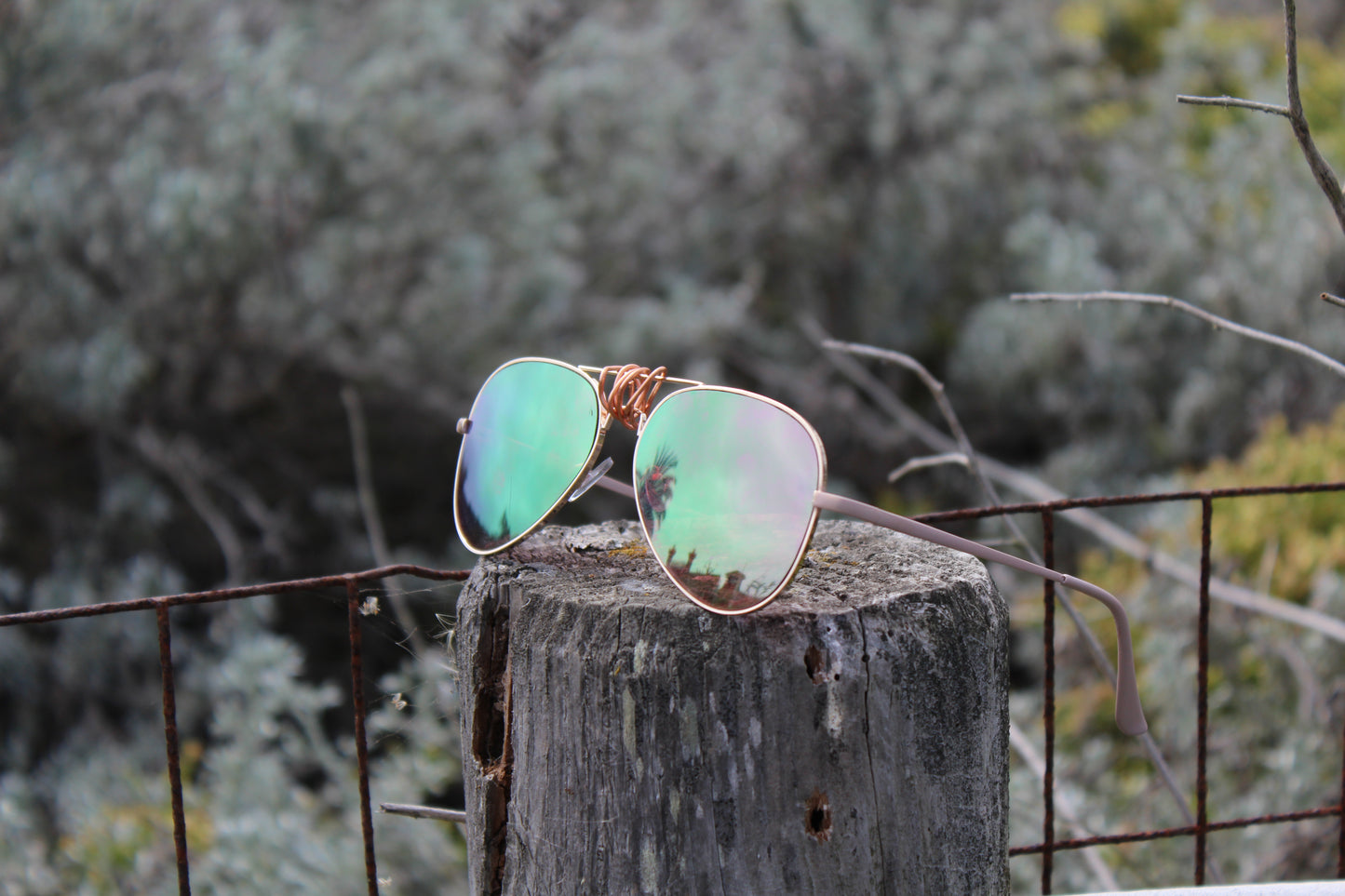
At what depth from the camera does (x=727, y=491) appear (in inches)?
30.5

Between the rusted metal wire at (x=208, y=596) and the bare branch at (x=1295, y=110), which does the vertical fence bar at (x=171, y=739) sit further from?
the bare branch at (x=1295, y=110)

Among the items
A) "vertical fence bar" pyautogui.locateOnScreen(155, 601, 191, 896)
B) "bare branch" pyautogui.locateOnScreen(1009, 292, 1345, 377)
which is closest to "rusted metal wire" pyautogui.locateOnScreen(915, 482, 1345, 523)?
"bare branch" pyautogui.locateOnScreen(1009, 292, 1345, 377)

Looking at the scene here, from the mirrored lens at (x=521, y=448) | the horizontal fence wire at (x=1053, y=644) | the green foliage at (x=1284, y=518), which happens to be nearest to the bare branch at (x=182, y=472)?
the mirrored lens at (x=521, y=448)

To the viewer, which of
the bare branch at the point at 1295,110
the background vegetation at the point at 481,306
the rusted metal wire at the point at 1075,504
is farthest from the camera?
the background vegetation at the point at 481,306

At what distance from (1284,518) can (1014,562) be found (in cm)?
242

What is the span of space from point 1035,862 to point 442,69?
3008mm

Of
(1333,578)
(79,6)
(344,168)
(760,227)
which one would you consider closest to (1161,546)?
(1333,578)

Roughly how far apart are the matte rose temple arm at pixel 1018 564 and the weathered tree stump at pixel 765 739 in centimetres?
4

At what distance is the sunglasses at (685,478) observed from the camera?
73 centimetres

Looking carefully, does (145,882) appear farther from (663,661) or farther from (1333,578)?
(1333,578)

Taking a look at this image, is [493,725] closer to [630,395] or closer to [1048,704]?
[630,395]

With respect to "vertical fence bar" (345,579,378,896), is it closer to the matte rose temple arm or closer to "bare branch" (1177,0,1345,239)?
the matte rose temple arm

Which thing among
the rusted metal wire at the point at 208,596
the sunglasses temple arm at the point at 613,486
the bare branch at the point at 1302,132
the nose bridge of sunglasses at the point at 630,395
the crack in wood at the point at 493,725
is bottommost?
the crack in wood at the point at 493,725

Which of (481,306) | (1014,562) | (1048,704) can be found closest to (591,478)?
(1014,562)
